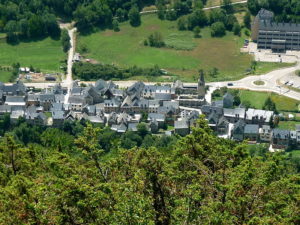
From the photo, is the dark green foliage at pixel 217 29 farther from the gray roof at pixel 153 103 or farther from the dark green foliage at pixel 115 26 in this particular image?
the gray roof at pixel 153 103

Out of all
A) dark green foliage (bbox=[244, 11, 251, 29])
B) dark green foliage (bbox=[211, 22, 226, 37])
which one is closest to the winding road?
dark green foliage (bbox=[211, 22, 226, 37])

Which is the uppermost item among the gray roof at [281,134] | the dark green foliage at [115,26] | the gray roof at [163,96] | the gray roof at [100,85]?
the dark green foliage at [115,26]

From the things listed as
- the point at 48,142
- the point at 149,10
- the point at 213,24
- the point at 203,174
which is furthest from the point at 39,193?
the point at 149,10

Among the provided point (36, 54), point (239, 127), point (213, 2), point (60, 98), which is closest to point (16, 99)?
point (60, 98)

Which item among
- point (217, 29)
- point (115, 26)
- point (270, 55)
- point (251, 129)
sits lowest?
point (251, 129)

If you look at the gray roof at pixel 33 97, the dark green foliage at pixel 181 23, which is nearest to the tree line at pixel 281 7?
the dark green foliage at pixel 181 23

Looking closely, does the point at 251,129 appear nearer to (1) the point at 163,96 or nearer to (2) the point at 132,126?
(1) the point at 163,96

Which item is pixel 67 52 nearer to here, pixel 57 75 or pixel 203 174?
pixel 57 75
